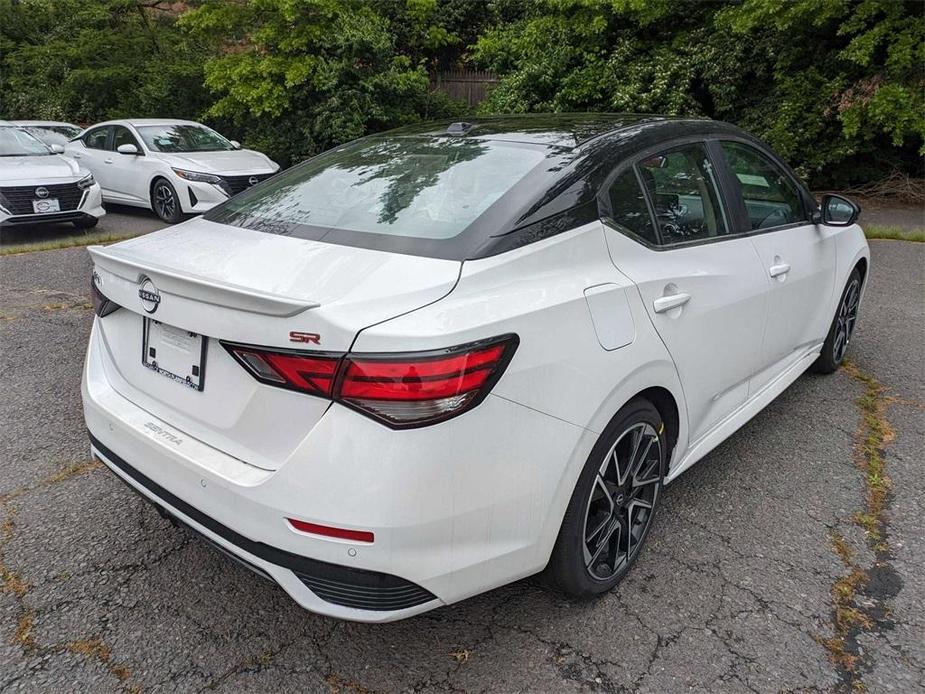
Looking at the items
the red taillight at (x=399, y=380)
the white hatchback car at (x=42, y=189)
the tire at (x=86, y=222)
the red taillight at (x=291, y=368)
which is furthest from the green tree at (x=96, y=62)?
the red taillight at (x=399, y=380)

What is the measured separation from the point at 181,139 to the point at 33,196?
8.55 feet

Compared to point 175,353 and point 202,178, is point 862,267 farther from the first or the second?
point 202,178

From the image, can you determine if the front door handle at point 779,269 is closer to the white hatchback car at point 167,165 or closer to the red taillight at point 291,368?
the red taillight at point 291,368

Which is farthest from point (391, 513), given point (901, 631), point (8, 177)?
point (8, 177)

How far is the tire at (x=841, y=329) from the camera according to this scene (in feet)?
14.1

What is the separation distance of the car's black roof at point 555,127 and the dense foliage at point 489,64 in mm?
7642

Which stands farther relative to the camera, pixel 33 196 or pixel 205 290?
pixel 33 196

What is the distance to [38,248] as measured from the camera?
7758 millimetres

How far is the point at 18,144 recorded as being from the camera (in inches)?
364

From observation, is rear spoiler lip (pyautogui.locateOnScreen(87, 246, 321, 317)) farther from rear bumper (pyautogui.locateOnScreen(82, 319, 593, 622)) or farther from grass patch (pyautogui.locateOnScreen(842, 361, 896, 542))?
grass patch (pyautogui.locateOnScreen(842, 361, 896, 542))

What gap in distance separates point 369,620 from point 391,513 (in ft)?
1.08

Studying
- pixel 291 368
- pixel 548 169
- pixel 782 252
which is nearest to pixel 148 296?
pixel 291 368

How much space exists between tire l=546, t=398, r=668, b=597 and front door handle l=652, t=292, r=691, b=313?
33cm

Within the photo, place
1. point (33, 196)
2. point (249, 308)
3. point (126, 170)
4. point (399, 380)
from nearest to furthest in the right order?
point (399, 380) < point (249, 308) < point (33, 196) < point (126, 170)
